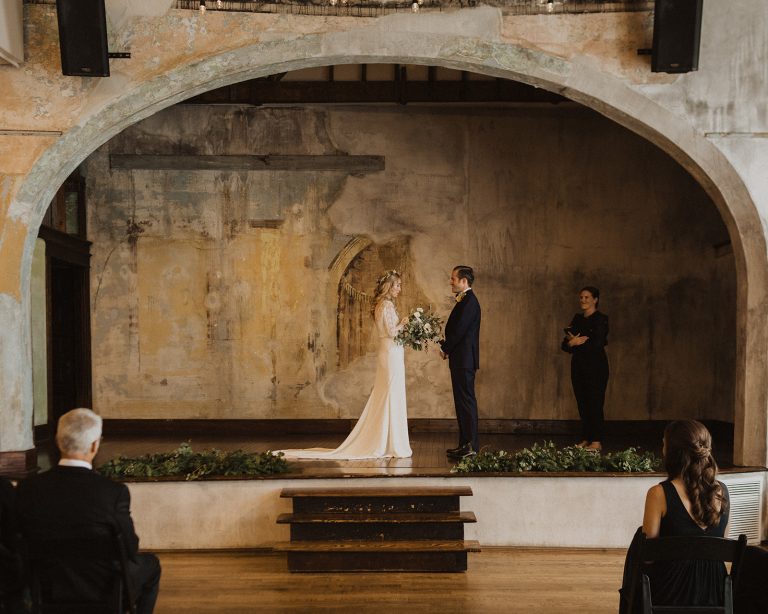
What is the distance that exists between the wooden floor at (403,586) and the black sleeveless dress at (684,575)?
1.60 meters

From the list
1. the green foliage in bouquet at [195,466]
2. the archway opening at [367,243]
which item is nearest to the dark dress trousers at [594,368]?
the archway opening at [367,243]

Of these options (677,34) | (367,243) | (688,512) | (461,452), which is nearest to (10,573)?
(688,512)

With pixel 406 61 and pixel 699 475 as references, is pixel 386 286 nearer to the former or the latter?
pixel 406 61

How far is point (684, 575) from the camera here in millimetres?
3529

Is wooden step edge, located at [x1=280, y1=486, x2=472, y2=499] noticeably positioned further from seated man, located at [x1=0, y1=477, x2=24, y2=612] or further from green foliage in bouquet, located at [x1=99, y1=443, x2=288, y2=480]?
seated man, located at [x1=0, y1=477, x2=24, y2=612]

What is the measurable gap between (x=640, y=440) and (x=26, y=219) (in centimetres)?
689

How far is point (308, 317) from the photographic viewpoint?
10297mm

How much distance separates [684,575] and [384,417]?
446 cm

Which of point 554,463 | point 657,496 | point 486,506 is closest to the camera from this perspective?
point 657,496

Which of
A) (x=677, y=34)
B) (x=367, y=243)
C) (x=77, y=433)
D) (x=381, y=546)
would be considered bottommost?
(x=381, y=546)

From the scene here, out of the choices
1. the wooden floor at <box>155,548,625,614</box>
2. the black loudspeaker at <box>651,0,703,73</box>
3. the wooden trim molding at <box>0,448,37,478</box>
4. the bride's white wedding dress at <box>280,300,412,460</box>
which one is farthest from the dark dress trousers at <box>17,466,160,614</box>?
the black loudspeaker at <box>651,0,703,73</box>

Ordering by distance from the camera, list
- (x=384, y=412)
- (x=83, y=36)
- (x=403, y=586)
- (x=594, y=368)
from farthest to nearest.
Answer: (x=594, y=368)
(x=384, y=412)
(x=83, y=36)
(x=403, y=586)

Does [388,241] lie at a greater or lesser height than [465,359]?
greater

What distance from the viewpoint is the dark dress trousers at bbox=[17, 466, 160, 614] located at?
3342 mm
